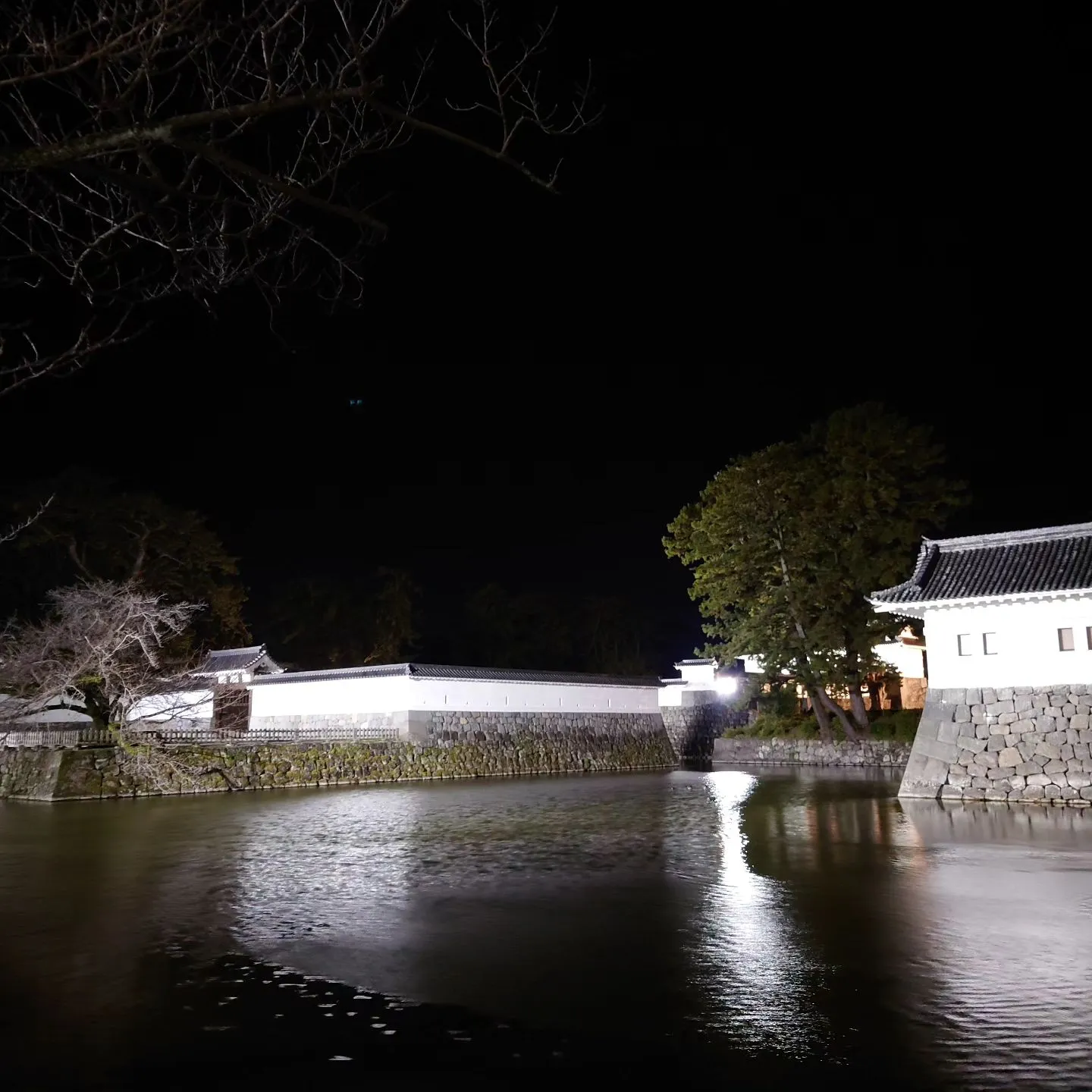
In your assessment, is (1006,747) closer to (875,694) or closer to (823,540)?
(823,540)

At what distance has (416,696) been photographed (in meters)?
24.5

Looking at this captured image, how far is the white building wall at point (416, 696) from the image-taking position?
81.1 feet

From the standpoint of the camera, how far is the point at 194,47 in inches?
136

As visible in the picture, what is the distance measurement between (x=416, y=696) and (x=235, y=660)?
7319 millimetres

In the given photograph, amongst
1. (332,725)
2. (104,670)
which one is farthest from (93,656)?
(332,725)

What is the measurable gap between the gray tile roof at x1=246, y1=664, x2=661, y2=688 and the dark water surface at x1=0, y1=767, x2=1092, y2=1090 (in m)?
12.6

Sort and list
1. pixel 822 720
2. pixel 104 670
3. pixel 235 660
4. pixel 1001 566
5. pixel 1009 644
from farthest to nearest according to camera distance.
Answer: pixel 235 660 < pixel 822 720 < pixel 104 670 < pixel 1001 566 < pixel 1009 644

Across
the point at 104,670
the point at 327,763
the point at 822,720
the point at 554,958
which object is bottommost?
the point at 554,958

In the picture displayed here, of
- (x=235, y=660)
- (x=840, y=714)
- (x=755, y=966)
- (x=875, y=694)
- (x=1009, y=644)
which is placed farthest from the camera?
(x=875, y=694)

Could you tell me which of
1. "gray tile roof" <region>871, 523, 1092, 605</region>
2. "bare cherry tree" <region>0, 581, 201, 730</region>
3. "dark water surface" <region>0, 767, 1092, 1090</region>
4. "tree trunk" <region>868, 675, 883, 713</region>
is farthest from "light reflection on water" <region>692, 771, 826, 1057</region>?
"tree trunk" <region>868, 675, 883, 713</region>

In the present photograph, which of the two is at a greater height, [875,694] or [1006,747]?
[875,694]

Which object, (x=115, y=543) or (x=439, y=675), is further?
(x=115, y=543)

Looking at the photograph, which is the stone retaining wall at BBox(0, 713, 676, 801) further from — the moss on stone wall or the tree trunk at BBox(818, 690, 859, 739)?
the tree trunk at BBox(818, 690, 859, 739)

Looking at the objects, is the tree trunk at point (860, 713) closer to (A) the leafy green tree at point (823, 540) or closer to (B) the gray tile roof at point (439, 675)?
(A) the leafy green tree at point (823, 540)
